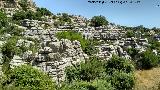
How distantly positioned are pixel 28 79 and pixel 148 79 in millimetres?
17959

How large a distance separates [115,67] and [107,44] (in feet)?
28.3

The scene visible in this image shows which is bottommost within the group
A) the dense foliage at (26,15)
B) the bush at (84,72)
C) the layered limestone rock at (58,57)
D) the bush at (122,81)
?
the bush at (122,81)

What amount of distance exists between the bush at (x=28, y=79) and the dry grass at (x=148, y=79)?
40.0 feet

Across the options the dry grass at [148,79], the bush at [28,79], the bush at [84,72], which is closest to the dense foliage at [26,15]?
the dry grass at [148,79]

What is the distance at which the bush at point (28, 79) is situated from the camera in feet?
142

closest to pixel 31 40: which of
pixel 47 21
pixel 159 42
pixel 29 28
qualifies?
pixel 29 28

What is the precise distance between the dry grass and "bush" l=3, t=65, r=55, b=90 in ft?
40.0

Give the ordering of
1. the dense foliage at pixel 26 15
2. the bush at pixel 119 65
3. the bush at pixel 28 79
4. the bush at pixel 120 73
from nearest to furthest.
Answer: the bush at pixel 28 79, the bush at pixel 120 73, the bush at pixel 119 65, the dense foliage at pixel 26 15

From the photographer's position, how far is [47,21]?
75938 mm

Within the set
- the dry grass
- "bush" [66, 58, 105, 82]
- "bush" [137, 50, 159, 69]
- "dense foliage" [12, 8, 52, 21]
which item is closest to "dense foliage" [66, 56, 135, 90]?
"bush" [66, 58, 105, 82]

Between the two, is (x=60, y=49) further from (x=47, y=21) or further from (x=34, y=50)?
(x=47, y=21)

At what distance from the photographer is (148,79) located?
5588cm

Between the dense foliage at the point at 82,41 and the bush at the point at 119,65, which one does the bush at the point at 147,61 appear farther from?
the dense foliage at the point at 82,41

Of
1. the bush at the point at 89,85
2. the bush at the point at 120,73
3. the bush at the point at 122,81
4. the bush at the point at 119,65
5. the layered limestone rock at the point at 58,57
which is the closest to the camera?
the bush at the point at 89,85
